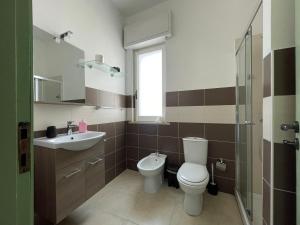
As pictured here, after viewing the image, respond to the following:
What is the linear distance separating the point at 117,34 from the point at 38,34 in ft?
4.23

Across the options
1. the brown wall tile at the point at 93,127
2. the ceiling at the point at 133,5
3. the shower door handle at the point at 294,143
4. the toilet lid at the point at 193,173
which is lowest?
the toilet lid at the point at 193,173

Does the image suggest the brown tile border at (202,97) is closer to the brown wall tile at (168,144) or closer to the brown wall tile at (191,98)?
the brown wall tile at (191,98)

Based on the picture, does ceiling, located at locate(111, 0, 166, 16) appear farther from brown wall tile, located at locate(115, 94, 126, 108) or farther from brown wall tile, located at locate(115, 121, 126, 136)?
brown wall tile, located at locate(115, 121, 126, 136)

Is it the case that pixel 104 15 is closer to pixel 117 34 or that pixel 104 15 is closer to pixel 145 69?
pixel 117 34

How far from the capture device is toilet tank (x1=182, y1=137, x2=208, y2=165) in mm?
1944

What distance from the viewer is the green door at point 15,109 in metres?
0.31

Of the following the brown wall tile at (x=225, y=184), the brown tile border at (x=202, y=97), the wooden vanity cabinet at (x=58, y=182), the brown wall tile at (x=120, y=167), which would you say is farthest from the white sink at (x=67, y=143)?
the brown wall tile at (x=225, y=184)

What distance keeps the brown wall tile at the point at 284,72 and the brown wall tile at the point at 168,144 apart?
1.58 meters

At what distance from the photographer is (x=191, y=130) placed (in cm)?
214

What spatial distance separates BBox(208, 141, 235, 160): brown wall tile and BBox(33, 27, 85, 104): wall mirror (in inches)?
67.3

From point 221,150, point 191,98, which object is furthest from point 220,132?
point 191,98

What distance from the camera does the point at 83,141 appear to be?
1312 mm

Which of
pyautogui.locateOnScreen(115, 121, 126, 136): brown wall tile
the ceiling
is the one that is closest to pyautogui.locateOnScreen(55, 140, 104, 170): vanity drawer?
pyautogui.locateOnScreen(115, 121, 126, 136): brown wall tile

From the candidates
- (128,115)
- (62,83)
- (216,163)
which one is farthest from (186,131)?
(62,83)
